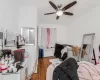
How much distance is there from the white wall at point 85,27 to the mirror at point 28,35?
235cm

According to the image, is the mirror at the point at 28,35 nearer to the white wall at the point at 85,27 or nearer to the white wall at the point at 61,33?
the white wall at the point at 85,27

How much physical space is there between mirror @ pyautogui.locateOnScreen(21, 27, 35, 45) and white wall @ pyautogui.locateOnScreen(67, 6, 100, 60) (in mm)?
2348

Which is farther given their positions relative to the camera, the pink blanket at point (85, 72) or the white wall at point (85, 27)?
the white wall at point (85, 27)

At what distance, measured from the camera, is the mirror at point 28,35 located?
164 inches

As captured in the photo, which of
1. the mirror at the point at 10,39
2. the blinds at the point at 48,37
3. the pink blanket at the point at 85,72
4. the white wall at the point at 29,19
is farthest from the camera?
the blinds at the point at 48,37

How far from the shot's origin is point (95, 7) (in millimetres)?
4551

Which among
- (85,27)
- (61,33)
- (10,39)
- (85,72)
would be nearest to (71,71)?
(85,72)

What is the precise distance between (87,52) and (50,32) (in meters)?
3.55

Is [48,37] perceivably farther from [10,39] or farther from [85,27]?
[10,39]

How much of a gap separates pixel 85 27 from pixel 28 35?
2.59 meters

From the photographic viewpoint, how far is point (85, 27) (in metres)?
5.14

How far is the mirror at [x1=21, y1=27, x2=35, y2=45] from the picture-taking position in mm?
4160

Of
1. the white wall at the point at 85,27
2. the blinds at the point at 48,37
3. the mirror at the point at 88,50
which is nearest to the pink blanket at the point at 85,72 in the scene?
the mirror at the point at 88,50

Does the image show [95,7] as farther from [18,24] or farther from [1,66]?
[1,66]
